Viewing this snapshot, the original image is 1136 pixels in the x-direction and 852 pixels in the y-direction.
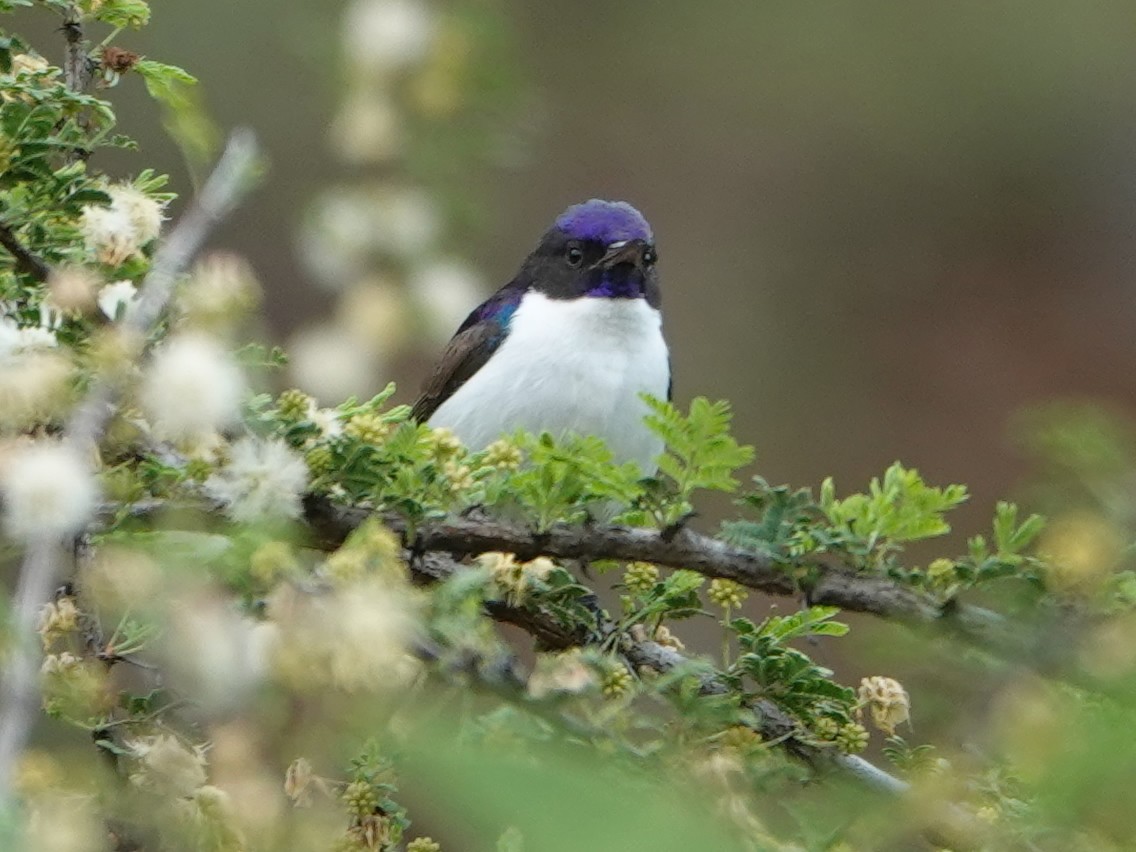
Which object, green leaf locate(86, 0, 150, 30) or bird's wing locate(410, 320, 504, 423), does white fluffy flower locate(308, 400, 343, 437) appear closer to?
green leaf locate(86, 0, 150, 30)

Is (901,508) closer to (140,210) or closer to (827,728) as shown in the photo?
(827,728)

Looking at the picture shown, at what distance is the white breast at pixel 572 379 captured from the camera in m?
4.10

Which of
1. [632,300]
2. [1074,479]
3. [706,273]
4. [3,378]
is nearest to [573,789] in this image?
[1074,479]

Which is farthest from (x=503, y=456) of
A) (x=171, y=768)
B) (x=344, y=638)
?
(x=344, y=638)

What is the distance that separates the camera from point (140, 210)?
76.9 inches

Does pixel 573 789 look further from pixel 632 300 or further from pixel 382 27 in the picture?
pixel 632 300

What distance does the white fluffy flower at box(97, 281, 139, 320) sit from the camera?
190 cm

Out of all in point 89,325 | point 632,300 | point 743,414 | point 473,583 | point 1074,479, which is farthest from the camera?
point 743,414

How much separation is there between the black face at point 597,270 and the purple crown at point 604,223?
0.06 ft

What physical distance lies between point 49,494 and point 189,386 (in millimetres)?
177

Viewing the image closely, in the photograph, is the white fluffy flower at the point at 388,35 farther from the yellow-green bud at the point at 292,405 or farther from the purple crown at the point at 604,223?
the purple crown at the point at 604,223

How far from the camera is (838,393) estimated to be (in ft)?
26.7

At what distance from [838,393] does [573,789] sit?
7243 mm

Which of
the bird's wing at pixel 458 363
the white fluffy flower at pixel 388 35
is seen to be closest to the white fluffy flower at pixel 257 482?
the white fluffy flower at pixel 388 35
